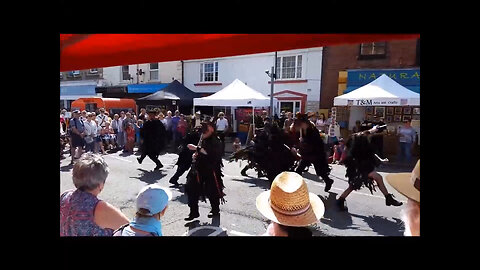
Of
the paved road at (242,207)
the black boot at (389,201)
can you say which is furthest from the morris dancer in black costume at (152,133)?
the black boot at (389,201)

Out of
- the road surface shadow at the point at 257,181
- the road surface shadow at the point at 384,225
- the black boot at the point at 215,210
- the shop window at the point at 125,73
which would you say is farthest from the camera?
the road surface shadow at the point at 257,181

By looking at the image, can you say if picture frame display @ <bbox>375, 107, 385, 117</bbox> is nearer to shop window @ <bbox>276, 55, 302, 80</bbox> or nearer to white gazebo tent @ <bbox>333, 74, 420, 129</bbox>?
white gazebo tent @ <bbox>333, 74, 420, 129</bbox>

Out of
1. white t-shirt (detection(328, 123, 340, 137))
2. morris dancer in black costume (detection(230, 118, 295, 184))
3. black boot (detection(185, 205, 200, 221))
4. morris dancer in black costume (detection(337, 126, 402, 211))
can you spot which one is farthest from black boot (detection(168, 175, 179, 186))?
white t-shirt (detection(328, 123, 340, 137))

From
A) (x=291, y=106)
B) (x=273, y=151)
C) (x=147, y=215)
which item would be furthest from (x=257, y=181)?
(x=291, y=106)

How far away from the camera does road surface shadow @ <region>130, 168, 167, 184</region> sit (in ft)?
19.6

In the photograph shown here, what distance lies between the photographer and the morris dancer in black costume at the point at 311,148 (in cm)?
505

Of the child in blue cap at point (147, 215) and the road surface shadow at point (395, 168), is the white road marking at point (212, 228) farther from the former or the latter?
the road surface shadow at point (395, 168)

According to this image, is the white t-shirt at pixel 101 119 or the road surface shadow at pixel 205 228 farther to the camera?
the white t-shirt at pixel 101 119

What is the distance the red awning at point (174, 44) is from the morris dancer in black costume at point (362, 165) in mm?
3183
